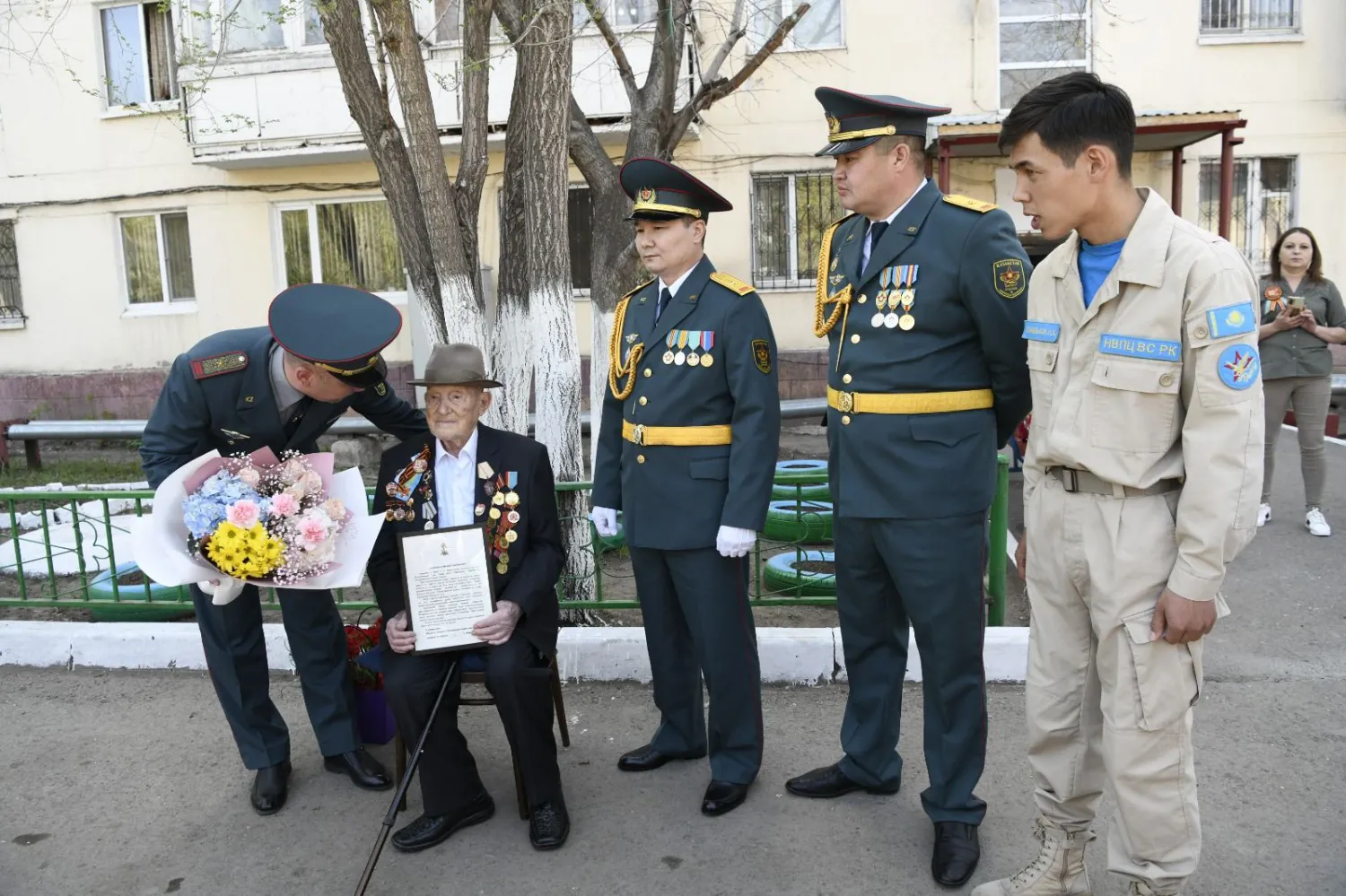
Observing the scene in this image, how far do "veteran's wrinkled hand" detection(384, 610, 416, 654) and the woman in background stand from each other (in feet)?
16.3

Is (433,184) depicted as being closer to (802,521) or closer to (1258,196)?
(802,521)

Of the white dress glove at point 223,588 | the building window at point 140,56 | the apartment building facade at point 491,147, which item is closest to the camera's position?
the white dress glove at point 223,588

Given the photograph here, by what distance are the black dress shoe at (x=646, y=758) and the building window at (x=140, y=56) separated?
13133mm

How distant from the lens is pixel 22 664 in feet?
15.3

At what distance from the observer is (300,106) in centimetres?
1202

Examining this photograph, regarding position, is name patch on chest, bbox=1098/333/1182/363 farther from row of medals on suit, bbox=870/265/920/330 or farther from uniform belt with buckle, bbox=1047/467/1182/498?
row of medals on suit, bbox=870/265/920/330

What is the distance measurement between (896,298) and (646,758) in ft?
5.90

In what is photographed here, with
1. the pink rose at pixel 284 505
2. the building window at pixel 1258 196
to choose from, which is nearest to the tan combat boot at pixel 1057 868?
the pink rose at pixel 284 505

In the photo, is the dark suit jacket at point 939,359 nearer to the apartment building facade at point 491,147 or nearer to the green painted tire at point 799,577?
the green painted tire at point 799,577

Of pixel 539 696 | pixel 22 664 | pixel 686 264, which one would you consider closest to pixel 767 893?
pixel 539 696

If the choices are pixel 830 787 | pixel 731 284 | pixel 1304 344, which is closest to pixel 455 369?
pixel 731 284

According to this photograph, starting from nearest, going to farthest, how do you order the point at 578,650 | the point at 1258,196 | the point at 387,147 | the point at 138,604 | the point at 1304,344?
the point at 578,650
the point at 387,147
the point at 138,604
the point at 1304,344
the point at 1258,196

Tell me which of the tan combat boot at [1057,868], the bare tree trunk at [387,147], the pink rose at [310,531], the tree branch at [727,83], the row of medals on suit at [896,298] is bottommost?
the tan combat boot at [1057,868]

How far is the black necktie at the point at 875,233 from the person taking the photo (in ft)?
9.38
